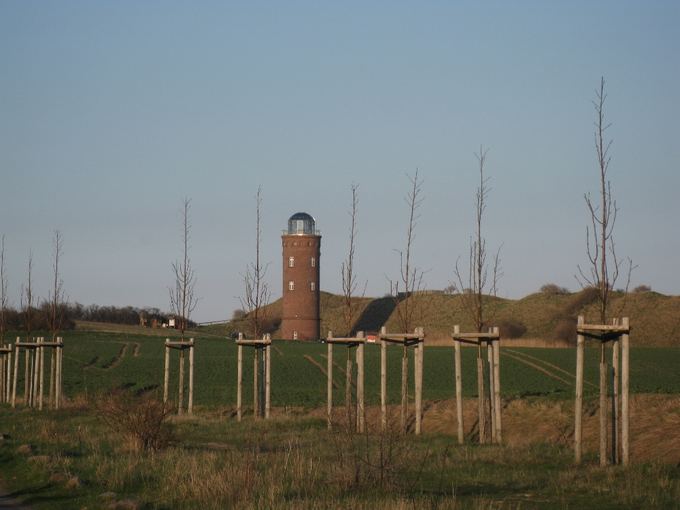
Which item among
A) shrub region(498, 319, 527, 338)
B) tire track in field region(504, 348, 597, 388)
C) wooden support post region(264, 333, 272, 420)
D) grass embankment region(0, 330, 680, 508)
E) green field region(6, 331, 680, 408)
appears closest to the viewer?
grass embankment region(0, 330, 680, 508)

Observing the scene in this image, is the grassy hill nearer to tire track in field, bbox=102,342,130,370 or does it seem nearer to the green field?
the green field

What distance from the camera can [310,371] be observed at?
60.8 meters

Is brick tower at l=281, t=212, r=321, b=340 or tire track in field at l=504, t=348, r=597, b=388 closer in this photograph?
tire track in field at l=504, t=348, r=597, b=388

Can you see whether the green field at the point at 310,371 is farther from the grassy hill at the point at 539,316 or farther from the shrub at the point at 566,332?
the shrub at the point at 566,332

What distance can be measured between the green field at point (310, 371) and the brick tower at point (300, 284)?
18167 mm

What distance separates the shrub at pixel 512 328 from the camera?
100500mm

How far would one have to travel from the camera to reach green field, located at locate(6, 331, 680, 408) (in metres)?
45.8

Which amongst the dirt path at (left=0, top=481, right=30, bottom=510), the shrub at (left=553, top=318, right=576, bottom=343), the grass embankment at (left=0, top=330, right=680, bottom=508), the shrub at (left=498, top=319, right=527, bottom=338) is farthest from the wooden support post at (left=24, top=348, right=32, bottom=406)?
the shrub at (left=498, top=319, right=527, bottom=338)

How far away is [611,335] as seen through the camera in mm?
19406

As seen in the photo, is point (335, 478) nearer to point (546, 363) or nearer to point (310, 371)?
point (310, 371)

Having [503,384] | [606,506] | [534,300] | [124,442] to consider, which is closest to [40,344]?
[124,442]

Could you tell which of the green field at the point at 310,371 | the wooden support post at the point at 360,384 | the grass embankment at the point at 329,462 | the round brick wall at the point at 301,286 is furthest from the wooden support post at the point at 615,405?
the round brick wall at the point at 301,286

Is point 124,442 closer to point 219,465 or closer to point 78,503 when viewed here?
point 219,465

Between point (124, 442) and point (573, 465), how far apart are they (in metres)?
10.1
